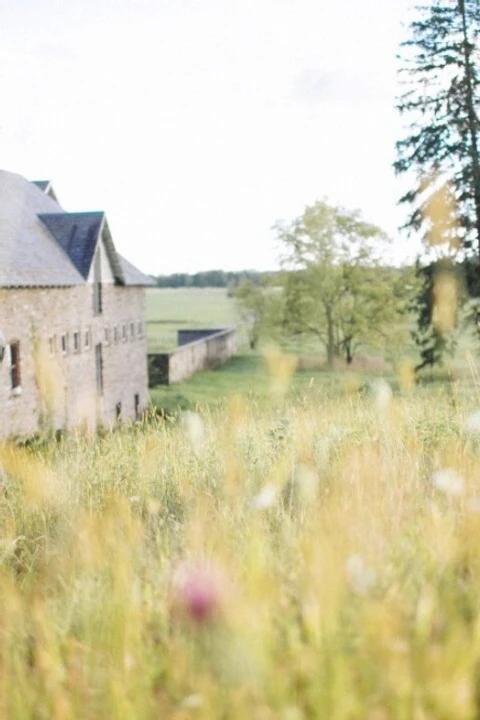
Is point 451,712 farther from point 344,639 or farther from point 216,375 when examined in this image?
point 216,375

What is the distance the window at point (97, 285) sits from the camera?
31359 mm

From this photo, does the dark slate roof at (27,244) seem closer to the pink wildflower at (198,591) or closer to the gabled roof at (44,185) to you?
Result: the gabled roof at (44,185)

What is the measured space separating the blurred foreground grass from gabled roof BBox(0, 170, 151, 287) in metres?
19.8

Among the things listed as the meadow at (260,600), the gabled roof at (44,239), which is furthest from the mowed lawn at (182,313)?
the meadow at (260,600)

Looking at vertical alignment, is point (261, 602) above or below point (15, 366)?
above

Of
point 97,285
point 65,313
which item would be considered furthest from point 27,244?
point 97,285

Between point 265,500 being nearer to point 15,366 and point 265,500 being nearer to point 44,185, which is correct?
point 15,366

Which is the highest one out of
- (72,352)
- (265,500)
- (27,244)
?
(27,244)

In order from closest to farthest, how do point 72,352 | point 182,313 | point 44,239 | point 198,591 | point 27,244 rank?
point 198,591 → point 27,244 → point 72,352 → point 44,239 → point 182,313

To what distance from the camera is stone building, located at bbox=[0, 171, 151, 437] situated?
24.3m

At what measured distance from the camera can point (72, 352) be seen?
2897cm

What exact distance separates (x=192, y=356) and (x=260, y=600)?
154 ft

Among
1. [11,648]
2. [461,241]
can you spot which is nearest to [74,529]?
[11,648]

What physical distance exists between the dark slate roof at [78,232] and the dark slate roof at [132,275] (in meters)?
2.16
